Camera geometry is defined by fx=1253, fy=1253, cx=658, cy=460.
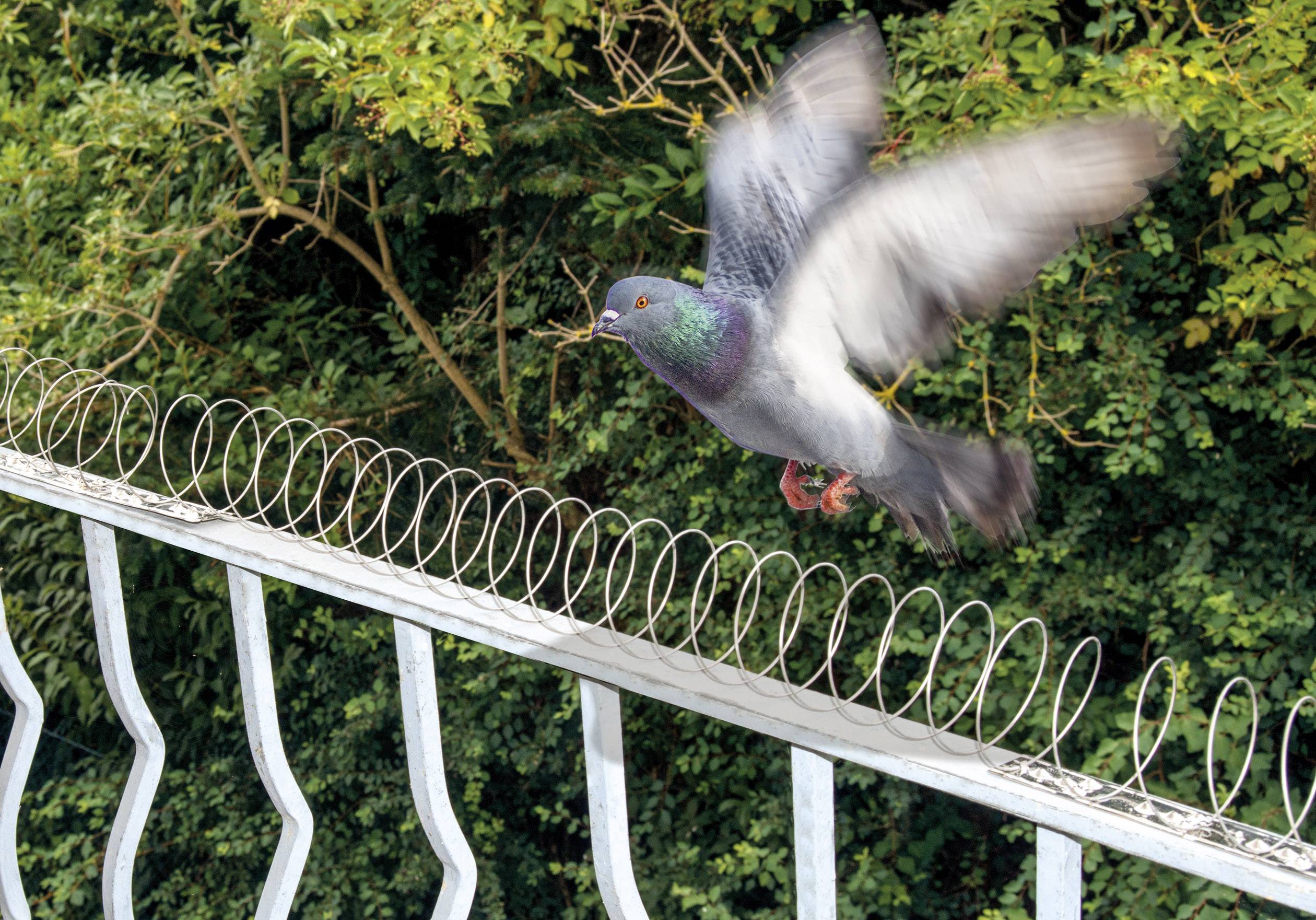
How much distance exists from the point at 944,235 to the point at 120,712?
1136 mm

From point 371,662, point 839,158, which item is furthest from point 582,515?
point 839,158

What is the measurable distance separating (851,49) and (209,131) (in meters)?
3.14

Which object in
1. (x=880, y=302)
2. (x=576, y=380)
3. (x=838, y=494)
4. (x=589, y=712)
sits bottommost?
(x=589, y=712)

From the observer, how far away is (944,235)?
100 centimetres

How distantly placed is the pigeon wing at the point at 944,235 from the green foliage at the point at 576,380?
949 millimetres

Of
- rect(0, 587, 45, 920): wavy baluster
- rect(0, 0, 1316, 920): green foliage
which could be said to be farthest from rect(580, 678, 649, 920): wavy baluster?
rect(0, 0, 1316, 920): green foliage

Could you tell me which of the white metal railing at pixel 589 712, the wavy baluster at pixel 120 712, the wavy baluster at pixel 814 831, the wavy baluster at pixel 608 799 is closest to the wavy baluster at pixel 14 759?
the white metal railing at pixel 589 712

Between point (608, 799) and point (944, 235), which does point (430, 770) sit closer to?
point (608, 799)

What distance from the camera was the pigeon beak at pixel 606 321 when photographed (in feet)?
3.75

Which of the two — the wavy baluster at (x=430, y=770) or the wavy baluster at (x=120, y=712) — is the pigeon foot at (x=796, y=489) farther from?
the wavy baluster at (x=120, y=712)

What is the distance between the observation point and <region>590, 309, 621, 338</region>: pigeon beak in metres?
1.14

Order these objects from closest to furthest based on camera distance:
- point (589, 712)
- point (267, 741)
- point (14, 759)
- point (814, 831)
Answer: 1. point (814, 831)
2. point (589, 712)
3. point (267, 741)
4. point (14, 759)

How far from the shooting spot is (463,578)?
369 centimetres

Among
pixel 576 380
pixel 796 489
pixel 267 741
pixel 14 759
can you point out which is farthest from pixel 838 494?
pixel 576 380
